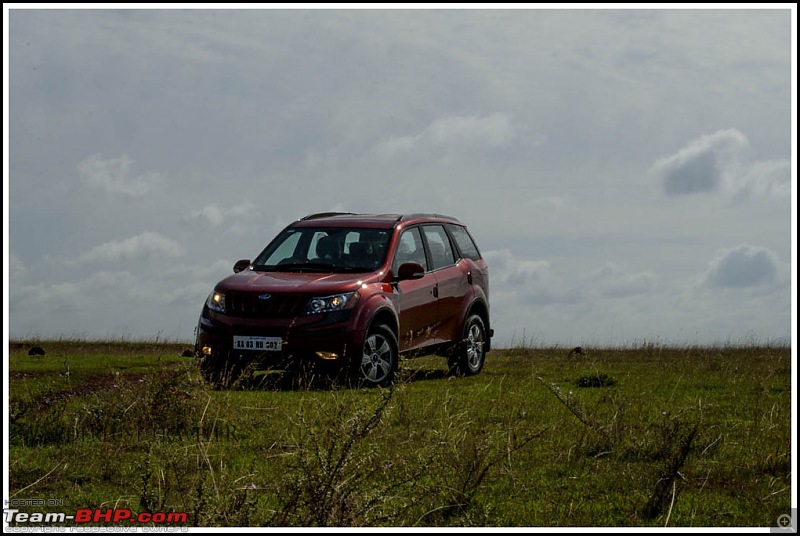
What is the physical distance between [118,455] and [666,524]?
407 cm

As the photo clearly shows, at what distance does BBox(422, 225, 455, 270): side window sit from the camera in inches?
547

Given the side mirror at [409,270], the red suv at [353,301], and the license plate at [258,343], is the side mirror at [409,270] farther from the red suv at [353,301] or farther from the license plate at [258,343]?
the license plate at [258,343]

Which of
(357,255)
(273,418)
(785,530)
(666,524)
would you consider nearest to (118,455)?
(273,418)

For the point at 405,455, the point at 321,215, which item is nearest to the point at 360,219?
the point at 321,215

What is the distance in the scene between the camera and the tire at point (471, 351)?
1408cm

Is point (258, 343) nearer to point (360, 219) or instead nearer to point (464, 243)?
point (360, 219)

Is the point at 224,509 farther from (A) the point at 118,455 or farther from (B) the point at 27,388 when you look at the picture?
(B) the point at 27,388

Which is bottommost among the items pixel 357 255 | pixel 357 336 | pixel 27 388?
pixel 27 388

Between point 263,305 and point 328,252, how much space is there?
142cm

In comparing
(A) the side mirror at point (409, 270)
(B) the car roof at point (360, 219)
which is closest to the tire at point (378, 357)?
(A) the side mirror at point (409, 270)

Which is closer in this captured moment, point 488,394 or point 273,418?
point 273,418

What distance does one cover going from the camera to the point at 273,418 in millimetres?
9109

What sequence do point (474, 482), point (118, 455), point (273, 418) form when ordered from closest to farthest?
point (474, 482) < point (118, 455) < point (273, 418)

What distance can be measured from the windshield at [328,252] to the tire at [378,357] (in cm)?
88
